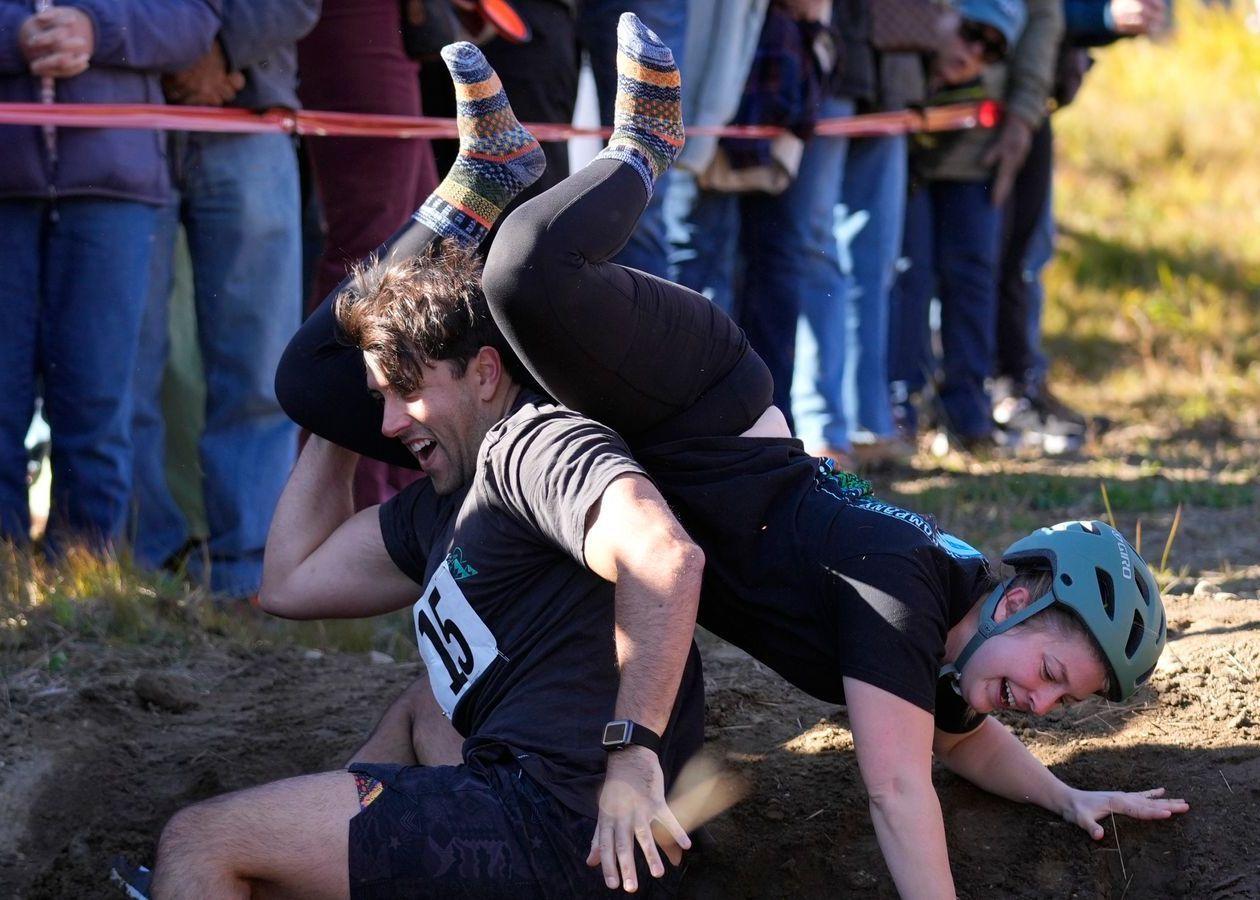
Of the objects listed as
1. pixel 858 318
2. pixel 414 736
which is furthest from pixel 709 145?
pixel 414 736

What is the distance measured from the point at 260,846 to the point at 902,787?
124 centimetres

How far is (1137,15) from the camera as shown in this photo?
26.9 feet

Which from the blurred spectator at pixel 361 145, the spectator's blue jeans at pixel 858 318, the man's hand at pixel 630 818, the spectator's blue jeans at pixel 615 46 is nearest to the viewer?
the man's hand at pixel 630 818

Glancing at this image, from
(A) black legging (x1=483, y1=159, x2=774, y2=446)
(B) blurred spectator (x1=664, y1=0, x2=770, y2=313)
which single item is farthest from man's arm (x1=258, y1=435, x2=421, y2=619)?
(B) blurred spectator (x1=664, y1=0, x2=770, y2=313)

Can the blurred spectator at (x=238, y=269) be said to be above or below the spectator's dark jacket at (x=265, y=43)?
below

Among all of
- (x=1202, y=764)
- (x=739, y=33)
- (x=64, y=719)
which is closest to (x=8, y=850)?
(x=64, y=719)

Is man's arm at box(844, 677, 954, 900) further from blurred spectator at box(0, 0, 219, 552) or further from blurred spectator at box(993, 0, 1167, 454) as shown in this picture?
blurred spectator at box(993, 0, 1167, 454)

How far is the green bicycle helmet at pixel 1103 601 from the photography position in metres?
3.40

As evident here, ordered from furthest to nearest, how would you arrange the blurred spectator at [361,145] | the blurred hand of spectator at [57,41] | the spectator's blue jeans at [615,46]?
the spectator's blue jeans at [615,46], the blurred spectator at [361,145], the blurred hand of spectator at [57,41]

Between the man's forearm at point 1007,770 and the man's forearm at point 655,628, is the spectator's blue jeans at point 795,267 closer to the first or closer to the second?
the man's forearm at point 1007,770

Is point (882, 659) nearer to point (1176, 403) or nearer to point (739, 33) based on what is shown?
point (739, 33)

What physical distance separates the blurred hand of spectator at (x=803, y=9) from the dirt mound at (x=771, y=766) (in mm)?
3095

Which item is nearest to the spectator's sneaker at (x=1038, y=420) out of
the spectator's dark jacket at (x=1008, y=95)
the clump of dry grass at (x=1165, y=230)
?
the clump of dry grass at (x=1165, y=230)

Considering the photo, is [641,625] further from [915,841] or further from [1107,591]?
[1107,591]
